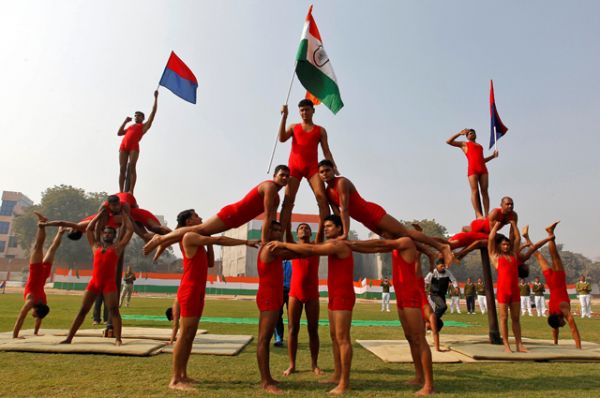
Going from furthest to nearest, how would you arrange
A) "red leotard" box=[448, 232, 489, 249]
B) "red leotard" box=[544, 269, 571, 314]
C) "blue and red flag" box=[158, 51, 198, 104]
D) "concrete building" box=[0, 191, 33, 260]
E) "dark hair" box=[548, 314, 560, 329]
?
"concrete building" box=[0, 191, 33, 260], "blue and red flag" box=[158, 51, 198, 104], "red leotard" box=[448, 232, 489, 249], "red leotard" box=[544, 269, 571, 314], "dark hair" box=[548, 314, 560, 329]


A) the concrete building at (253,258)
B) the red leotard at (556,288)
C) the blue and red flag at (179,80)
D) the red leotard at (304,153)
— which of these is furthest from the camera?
the concrete building at (253,258)

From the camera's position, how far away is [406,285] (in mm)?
Result: 5961

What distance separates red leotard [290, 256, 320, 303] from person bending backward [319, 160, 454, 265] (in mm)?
1042

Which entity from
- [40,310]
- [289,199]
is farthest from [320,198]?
[40,310]

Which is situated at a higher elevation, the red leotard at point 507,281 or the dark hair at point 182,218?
the dark hair at point 182,218

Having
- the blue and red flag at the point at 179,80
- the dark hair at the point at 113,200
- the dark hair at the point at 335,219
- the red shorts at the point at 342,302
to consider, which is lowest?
the red shorts at the point at 342,302

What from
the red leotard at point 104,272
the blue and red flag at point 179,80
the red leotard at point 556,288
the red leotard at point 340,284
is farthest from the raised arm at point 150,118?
the red leotard at point 556,288

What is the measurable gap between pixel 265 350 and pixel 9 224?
113 m

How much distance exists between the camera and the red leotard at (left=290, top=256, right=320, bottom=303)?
276 inches

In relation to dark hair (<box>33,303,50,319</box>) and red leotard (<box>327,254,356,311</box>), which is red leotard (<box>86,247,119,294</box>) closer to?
dark hair (<box>33,303,50,319</box>)

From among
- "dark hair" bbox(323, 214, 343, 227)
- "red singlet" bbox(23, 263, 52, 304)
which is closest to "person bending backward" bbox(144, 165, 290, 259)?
"dark hair" bbox(323, 214, 343, 227)

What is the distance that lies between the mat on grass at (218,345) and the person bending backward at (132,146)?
5.35 meters

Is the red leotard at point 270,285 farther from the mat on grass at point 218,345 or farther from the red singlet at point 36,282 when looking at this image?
the red singlet at point 36,282

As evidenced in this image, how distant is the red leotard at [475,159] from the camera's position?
11.0 meters
